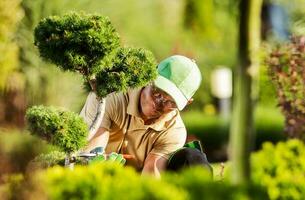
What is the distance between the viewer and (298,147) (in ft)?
24.0

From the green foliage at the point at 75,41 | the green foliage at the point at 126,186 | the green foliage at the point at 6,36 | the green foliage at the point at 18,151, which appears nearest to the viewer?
the green foliage at the point at 126,186

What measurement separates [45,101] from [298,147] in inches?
310

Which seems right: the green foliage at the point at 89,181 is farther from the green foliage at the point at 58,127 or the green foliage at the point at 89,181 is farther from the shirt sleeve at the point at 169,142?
the shirt sleeve at the point at 169,142

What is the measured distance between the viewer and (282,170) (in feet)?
22.2

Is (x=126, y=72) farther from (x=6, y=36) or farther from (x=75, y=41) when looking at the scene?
(x=6, y=36)

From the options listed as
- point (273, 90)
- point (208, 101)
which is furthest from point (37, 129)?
point (208, 101)

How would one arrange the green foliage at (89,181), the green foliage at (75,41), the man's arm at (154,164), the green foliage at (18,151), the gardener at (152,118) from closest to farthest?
the green foliage at (89,181)
the green foliage at (18,151)
the green foliage at (75,41)
the gardener at (152,118)
the man's arm at (154,164)

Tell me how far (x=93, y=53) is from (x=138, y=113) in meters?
0.81

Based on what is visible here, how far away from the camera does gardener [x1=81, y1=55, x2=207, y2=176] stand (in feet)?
21.4

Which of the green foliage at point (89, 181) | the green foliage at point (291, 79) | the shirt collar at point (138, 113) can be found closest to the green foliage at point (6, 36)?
the green foliage at point (291, 79)

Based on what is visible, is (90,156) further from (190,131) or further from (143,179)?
(190,131)

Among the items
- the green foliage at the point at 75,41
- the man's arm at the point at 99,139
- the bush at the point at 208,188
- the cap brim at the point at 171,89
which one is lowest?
the bush at the point at 208,188

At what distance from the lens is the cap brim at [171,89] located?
6449 millimetres

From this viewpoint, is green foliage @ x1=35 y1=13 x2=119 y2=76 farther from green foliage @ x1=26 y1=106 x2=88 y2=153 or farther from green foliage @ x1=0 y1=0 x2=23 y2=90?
green foliage @ x1=0 y1=0 x2=23 y2=90
